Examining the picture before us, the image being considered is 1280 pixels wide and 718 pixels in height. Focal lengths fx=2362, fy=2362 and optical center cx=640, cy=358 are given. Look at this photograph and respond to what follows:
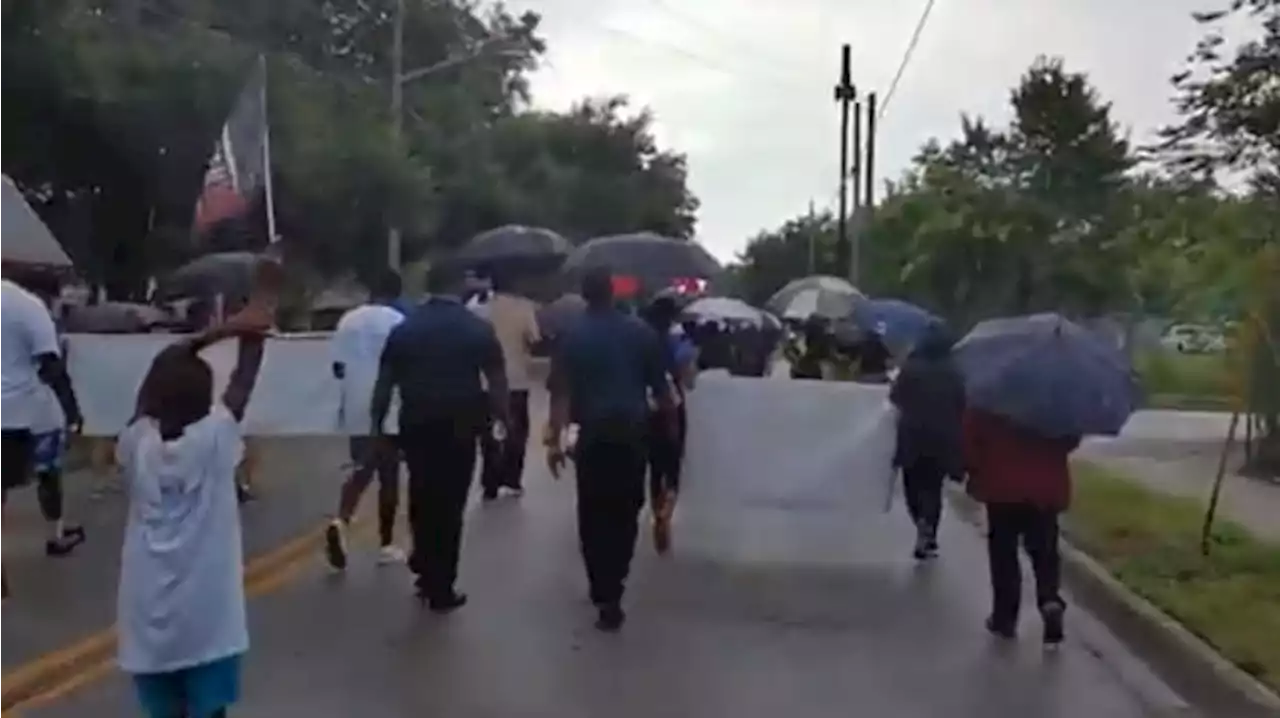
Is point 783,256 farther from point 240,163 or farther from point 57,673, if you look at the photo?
point 57,673

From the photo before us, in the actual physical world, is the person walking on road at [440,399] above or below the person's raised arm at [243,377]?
below

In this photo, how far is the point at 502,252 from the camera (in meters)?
19.5

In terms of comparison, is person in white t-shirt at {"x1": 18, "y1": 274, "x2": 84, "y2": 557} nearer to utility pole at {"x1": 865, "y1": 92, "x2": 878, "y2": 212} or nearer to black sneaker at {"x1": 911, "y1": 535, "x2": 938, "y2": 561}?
black sneaker at {"x1": 911, "y1": 535, "x2": 938, "y2": 561}

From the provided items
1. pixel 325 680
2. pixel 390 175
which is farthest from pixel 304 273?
pixel 325 680

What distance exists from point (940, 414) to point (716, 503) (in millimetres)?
2103

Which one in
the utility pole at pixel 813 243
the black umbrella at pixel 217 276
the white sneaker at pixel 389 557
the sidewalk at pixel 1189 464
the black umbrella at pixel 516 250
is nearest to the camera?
the white sneaker at pixel 389 557

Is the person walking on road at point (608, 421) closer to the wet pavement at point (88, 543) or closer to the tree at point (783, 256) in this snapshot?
the wet pavement at point (88, 543)

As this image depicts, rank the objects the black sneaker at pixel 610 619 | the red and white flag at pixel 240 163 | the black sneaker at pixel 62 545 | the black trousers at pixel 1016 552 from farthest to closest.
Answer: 1. the red and white flag at pixel 240 163
2. the black sneaker at pixel 62 545
3. the black sneaker at pixel 610 619
4. the black trousers at pixel 1016 552

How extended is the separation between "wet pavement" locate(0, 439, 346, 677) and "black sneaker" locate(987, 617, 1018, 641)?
482 centimetres

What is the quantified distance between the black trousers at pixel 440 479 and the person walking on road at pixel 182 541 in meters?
5.54

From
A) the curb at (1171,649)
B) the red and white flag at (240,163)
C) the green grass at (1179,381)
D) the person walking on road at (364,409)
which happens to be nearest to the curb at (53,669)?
the person walking on road at (364,409)

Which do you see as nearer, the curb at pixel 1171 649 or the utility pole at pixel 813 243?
the curb at pixel 1171 649

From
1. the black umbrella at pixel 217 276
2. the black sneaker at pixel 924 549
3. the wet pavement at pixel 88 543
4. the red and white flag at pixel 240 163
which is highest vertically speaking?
the red and white flag at pixel 240 163

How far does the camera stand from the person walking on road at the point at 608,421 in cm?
1272
